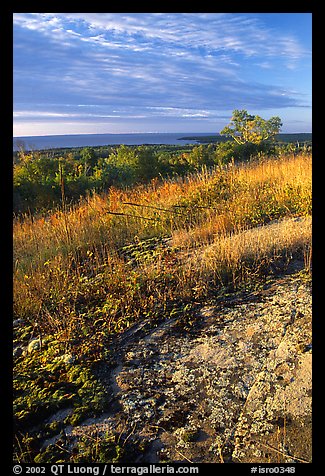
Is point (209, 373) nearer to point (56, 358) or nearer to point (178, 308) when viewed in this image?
point (178, 308)

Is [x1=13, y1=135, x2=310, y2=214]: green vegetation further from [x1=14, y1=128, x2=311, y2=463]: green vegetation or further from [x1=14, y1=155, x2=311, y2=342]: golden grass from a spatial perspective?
[x1=14, y1=128, x2=311, y2=463]: green vegetation

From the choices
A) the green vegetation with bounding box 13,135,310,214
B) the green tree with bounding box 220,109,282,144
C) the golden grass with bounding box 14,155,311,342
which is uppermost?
the green tree with bounding box 220,109,282,144

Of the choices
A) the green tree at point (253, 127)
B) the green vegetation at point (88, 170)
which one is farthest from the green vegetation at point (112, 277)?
the green tree at point (253, 127)

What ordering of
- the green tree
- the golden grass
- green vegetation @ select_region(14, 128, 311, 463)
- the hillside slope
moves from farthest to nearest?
the green tree → the golden grass → green vegetation @ select_region(14, 128, 311, 463) → the hillside slope

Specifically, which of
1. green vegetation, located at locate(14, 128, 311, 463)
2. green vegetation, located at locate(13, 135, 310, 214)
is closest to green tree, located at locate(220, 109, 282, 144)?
green vegetation, located at locate(13, 135, 310, 214)

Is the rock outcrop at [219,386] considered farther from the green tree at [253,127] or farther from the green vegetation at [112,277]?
the green tree at [253,127]

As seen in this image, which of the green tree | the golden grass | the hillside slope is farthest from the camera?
the green tree

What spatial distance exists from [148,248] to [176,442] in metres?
3.24

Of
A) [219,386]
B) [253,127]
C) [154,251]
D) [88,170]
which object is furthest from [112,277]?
[253,127]

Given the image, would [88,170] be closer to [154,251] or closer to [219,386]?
[154,251]

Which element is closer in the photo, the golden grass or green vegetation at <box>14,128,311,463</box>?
green vegetation at <box>14,128,311,463</box>

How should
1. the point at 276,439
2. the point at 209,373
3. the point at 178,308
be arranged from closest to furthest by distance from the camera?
the point at 276,439, the point at 209,373, the point at 178,308
